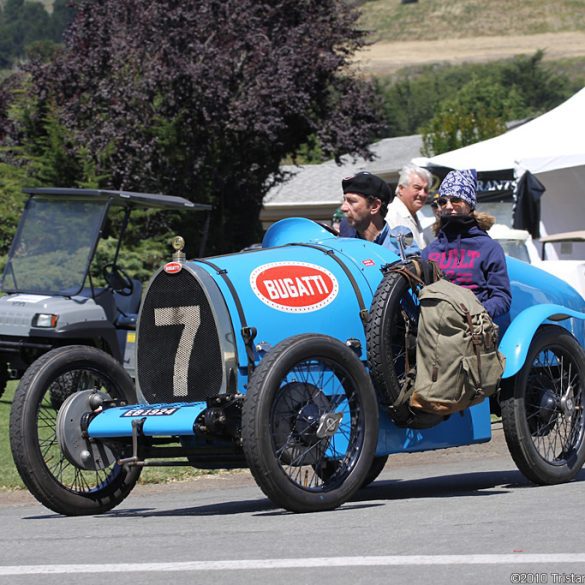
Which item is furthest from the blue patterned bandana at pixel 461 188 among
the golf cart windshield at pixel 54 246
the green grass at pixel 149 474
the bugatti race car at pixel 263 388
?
the golf cart windshield at pixel 54 246

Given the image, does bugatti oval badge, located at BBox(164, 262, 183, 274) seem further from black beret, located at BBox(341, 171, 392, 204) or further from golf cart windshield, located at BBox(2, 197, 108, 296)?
golf cart windshield, located at BBox(2, 197, 108, 296)

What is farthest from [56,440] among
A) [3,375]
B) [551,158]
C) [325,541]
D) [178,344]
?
[551,158]

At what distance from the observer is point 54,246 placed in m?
14.6

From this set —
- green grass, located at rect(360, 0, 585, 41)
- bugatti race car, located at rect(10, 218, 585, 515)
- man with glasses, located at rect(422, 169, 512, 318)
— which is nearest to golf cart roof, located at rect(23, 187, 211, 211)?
bugatti race car, located at rect(10, 218, 585, 515)

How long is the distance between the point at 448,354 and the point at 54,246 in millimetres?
8417

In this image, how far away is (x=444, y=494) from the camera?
7.62 metres

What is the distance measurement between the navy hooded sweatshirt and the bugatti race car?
0.27 metres

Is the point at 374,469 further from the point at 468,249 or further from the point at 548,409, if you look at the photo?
the point at 468,249

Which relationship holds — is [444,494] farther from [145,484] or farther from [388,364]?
[145,484]

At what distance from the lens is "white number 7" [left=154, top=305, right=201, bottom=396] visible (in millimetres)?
6953

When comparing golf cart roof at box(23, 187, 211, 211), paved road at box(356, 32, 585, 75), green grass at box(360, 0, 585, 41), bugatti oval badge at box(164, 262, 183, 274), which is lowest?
bugatti oval badge at box(164, 262, 183, 274)

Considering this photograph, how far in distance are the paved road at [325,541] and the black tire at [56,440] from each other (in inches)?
5.8

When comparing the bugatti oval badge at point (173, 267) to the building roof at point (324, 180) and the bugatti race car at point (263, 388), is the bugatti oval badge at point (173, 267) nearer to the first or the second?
the bugatti race car at point (263, 388)

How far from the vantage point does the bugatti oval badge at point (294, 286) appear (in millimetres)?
6863
